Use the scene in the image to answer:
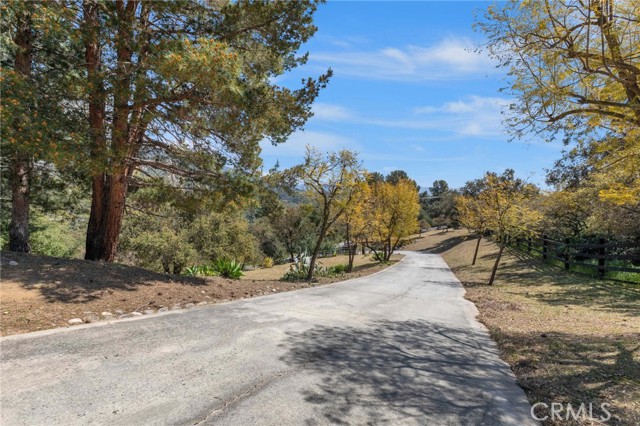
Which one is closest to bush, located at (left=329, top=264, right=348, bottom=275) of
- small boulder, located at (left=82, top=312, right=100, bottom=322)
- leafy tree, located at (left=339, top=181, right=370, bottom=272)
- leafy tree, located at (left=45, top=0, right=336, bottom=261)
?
leafy tree, located at (left=339, top=181, right=370, bottom=272)

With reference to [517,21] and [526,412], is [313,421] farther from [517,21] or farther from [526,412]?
[517,21]

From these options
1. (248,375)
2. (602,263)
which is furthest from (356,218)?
(248,375)

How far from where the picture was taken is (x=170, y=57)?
6344mm

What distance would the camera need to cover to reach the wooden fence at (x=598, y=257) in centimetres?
1362

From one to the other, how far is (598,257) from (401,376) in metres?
15.0

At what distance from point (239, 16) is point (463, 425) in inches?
337

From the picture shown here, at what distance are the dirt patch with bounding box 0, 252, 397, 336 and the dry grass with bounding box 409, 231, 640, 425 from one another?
5772 millimetres

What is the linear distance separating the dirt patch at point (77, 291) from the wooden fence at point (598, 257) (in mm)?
14113

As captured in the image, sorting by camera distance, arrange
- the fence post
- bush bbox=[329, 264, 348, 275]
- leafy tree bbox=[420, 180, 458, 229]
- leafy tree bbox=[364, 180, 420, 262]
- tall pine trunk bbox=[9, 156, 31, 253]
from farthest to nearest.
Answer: leafy tree bbox=[420, 180, 458, 229]
leafy tree bbox=[364, 180, 420, 262]
bush bbox=[329, 264, 348, 275]
the fence post
tall pine trunk bbox=[9, 156, 31, 253]

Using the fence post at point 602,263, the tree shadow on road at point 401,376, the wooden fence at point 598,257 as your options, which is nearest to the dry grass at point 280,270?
the wooden fence at point 598,257

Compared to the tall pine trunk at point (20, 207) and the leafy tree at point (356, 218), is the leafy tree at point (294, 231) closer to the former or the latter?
the leafy tree at point (356, 218)

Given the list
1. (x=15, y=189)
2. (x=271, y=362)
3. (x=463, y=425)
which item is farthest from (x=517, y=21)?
(x=15, y=189)

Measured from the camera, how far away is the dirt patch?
502 cm

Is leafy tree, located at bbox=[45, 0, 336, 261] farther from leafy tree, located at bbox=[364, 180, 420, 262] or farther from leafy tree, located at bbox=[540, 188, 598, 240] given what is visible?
leafy tree, located at bbox=[364, 180, 420, 262]
